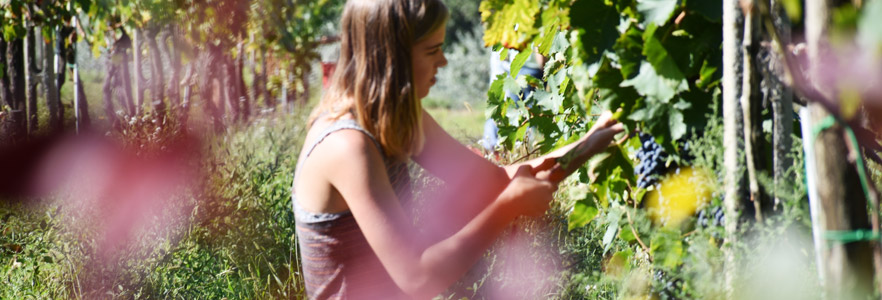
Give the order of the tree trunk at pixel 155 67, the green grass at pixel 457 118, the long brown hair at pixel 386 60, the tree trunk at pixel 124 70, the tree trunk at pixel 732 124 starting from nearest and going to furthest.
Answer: the tree trunk at pixel 732 124 < the long brown hair at pixel 386 60 < the tree trunk at pixel 155 67 < the tree trunk at pixel 124 70 < the green grass at pixel 457 118

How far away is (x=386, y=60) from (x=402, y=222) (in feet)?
0.98

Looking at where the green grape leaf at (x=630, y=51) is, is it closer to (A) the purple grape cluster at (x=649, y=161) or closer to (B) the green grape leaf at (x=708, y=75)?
(B) the green grape leaf at (x=708, y=75)

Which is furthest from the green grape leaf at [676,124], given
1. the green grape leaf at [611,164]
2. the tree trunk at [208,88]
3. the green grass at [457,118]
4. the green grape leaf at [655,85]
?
the green grass at [457,118]

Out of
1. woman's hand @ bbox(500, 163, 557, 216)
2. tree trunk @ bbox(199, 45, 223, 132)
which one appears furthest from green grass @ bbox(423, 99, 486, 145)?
woman's hand @ bbox(500, 163, 557, 216)

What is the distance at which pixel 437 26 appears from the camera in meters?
1.58

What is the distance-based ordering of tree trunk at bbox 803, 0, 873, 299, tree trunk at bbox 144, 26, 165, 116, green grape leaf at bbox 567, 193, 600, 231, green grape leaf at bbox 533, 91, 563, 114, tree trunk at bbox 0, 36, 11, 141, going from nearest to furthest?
tree trunk at bbox 803, 0, 873, 299, green grape leaf at bbox 567, 193, 600, 231, green grape leaf at bbox 533, 91, 563, 114, tree trunk at bbox 144, 26, 165, 116, tree trunk at bbox 0, 36, 11, 141

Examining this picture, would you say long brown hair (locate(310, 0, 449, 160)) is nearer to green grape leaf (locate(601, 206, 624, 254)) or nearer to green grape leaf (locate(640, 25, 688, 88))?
green grape leaf (locate(640, 25, 688, 88))

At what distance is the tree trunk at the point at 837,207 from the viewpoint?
47.9 inches

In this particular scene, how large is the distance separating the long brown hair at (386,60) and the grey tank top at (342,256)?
81 mm

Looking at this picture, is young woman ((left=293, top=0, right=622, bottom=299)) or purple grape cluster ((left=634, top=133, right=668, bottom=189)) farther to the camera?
purple grape cluster ((left=634, top=133, right=668, bottom=189))

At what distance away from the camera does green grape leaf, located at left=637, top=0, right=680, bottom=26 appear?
55.7 inches

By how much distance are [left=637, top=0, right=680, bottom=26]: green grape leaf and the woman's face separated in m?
0.37

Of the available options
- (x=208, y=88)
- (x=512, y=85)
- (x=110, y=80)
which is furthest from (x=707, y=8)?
(x=110, y=80)

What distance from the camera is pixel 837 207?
1.22 m
